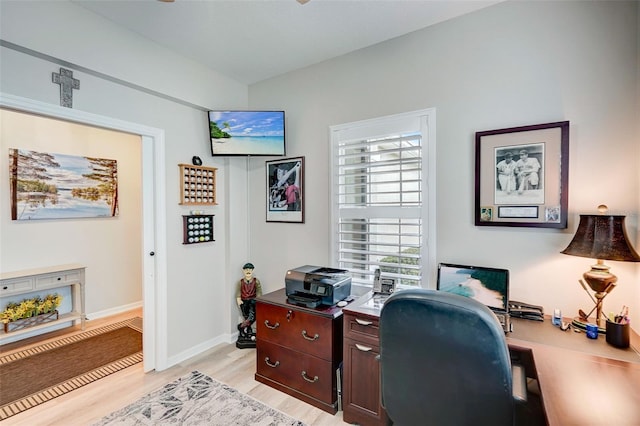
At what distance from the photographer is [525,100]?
193 centimetres

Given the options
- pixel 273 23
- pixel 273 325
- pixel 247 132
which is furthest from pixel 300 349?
pixel 273 23

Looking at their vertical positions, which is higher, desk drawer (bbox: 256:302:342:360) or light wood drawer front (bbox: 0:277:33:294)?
light wood drawer front (bbox: 0:277:33:294)

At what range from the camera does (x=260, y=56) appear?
2.74 meters

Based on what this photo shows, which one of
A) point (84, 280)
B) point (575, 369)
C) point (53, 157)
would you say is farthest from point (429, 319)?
point (53, 157)

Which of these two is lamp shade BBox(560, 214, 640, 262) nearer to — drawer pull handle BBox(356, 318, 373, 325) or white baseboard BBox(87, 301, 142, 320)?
drawer pull handle BBox(356, 318, 373, 325)

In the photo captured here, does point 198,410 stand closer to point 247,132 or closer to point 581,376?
point 581,376

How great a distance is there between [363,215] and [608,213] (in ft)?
5.10

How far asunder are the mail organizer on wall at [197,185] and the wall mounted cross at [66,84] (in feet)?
2.98

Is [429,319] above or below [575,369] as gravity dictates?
above

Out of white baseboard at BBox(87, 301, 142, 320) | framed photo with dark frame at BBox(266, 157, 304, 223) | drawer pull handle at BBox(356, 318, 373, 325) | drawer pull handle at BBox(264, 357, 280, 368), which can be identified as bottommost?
white baseboard at BBox(87, 301, 142, 320)

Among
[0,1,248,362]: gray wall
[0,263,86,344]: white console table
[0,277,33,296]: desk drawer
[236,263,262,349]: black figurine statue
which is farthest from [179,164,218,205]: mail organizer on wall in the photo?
[0,277,33,296]: desk drawer

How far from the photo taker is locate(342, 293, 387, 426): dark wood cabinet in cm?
189

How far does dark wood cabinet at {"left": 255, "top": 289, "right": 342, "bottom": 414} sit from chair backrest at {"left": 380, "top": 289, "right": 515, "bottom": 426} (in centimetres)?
82

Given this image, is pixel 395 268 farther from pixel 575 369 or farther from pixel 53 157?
pixel 53 157
